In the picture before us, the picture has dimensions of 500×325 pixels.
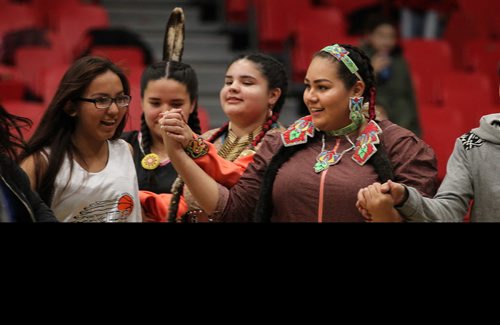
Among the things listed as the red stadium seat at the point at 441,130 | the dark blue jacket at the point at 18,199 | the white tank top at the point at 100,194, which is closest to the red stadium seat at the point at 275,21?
the red stadium seat at the point at 441,130

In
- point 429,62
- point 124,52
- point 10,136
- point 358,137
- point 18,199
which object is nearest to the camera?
point 18,199

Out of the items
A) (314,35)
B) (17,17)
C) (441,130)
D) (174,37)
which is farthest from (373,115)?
(17,17)

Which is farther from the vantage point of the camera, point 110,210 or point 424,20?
point 424,20

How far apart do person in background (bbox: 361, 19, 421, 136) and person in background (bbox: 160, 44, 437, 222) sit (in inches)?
29.8

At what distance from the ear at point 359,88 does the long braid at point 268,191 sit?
199mm

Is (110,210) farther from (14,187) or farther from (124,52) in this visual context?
(124,52)

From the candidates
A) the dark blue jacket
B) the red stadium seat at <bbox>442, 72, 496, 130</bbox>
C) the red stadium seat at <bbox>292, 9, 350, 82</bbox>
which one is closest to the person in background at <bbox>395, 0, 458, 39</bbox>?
the red stadium seat at <bbox>292, 9, 350, 82</bbox>

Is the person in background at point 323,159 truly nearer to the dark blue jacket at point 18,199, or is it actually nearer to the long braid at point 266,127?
the long braid at point 266,127

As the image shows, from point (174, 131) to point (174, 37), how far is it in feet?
0.96

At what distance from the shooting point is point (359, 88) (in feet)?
7.25

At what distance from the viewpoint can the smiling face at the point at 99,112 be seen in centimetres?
223

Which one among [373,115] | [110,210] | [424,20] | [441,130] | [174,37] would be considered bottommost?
[110,210]
